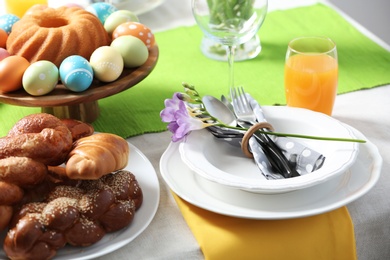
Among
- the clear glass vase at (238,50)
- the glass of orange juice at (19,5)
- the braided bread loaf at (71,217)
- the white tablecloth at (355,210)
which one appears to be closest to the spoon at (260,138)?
the white tablecloth at (355,210)

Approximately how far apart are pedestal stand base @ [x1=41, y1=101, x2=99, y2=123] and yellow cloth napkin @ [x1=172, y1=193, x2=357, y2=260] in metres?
0.33

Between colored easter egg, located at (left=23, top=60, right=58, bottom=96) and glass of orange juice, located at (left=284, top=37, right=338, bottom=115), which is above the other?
colored easter egg, located at (left=23, top=60, right=58, bottom=96)

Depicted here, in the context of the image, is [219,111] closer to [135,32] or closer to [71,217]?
[135,32]

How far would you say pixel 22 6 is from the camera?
4.86 ft

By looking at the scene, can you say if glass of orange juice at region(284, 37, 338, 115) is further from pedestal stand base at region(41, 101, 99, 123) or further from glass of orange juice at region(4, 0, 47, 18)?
glass of orange juice at region(4, 0, 47, 18)

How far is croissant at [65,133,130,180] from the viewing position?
2.86ft

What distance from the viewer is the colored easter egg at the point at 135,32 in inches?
47.4

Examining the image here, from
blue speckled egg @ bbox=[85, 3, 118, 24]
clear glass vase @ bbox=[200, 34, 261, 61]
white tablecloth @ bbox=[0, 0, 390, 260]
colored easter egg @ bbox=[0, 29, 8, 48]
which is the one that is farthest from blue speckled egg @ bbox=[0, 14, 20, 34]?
clear glass vase @ bbox=[200, 34, 261, 61]

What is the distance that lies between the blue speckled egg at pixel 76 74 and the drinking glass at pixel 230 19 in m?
0.26

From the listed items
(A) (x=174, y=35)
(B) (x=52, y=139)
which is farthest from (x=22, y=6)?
(B) (x=52, y=139)

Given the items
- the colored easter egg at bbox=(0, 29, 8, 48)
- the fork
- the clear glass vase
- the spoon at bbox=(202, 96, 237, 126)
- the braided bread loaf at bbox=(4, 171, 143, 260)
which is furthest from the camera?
the clear glass vase

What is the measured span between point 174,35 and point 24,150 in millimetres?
734

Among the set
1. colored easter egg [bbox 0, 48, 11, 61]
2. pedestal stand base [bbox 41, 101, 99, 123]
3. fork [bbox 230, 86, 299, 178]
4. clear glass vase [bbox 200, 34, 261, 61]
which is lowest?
clear glass vase [bbox 200, 34, 261, 61]

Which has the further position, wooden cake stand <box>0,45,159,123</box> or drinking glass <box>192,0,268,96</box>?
drinking glass <box>192,0,268,96</box>
